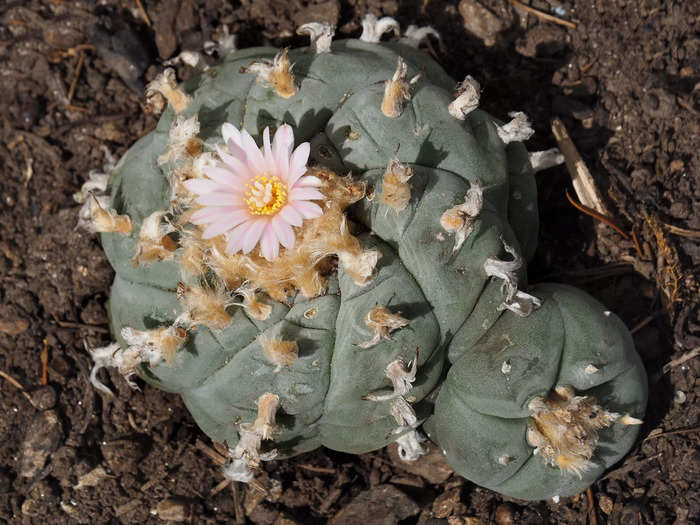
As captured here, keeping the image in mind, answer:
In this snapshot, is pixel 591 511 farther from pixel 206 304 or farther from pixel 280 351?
pixel 206 304

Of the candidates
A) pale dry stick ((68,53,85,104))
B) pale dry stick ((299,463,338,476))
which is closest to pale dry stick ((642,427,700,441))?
pale dry stick ((299,463,338,476))

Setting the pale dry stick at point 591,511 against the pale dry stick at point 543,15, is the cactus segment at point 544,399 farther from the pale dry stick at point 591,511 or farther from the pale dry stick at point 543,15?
the pale dry stick at point 543,15

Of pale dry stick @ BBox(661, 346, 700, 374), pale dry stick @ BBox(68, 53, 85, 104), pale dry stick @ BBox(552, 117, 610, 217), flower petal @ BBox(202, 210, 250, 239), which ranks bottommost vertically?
pale dry stick @ BBox(661, 346, 700, 374)

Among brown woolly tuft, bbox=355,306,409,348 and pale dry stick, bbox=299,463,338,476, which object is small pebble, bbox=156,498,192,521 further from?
brown woolly tuft, bbox=355,306,409,348

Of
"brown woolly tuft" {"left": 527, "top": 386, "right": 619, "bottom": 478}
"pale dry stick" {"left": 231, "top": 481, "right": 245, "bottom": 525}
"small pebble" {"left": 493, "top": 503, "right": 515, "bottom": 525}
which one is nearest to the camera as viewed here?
"brown woolly tuft" {"left": 527, "top": 386, "right": 619, "bottom": 478}

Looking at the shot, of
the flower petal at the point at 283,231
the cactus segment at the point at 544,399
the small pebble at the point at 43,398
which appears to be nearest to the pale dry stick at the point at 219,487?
the small pebble at the point at 43,398

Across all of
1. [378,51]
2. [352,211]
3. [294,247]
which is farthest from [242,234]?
[378,51]
